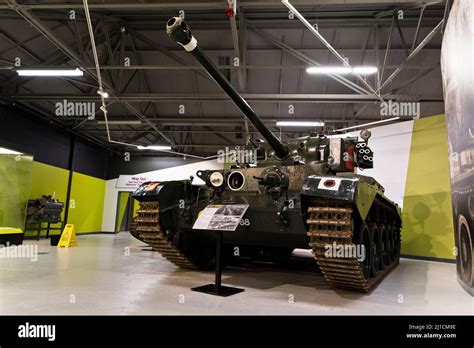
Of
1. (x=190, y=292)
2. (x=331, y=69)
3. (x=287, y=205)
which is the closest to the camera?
(x=190, y=292)

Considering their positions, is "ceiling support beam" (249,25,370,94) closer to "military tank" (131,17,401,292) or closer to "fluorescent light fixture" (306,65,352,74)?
"fluorescent light fixture" (306,65,352,74)

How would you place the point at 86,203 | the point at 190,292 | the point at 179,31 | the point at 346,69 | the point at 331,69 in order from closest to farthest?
the point at 179,31, the point at 190,292, the point at 346,69, the point at 331,69, the point at 86,203

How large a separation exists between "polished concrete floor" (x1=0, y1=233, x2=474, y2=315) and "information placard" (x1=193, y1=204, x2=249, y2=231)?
32.3 inches

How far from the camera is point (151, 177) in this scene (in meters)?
18.9

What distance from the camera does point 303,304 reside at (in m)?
4.00

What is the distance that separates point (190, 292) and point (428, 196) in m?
7.67

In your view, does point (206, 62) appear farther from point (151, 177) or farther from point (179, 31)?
point (151, 177)

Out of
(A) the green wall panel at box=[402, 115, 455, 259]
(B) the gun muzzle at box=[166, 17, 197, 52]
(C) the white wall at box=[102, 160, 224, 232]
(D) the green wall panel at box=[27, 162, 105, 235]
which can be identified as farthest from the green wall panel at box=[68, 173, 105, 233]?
(B) the gun muzzle at box=[166, 17, 197, 52]

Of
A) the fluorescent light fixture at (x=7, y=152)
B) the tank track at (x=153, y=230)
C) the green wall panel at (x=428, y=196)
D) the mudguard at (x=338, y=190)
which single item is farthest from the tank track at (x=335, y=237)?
the fluorescent light fixture at (x=7, y=152)

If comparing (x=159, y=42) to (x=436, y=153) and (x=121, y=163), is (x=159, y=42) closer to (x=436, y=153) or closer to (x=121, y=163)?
(x=436, y=153)

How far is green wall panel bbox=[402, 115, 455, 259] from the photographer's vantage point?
9016 mm

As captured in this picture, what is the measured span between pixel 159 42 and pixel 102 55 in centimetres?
182

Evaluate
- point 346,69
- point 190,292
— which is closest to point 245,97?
point 346,69
